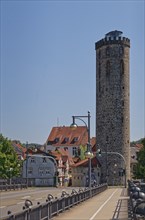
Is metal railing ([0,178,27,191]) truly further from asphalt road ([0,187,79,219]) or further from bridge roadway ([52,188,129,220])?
bridge roadway ([52,188,129,220])

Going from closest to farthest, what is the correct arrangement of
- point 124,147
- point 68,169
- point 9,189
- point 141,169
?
point 9,189, point 141,169, point 124,147, point 68,169

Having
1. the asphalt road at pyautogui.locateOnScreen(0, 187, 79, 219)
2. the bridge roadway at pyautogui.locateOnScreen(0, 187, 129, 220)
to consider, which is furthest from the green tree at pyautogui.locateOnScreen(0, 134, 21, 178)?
the bridge roadway at pyautogui.locateOnScreen(0, 187, 129, 220)

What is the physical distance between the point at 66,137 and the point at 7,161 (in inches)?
2911

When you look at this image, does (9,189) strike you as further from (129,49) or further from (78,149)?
(78,149)

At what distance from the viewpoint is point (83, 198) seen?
38969 millimetres

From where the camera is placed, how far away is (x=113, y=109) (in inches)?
4070

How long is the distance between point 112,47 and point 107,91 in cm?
1039

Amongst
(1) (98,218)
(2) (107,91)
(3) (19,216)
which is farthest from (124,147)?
(3) (19,216)

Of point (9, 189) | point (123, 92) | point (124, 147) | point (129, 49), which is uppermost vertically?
point (129, 49)

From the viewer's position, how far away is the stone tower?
335 feet

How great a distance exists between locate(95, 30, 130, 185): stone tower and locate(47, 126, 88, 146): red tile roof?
5123cm

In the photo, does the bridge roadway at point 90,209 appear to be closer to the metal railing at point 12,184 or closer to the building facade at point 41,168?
the metal railing at point 12,184

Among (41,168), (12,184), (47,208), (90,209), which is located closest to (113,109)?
(41,168)

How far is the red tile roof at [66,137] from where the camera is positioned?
514 feet
